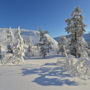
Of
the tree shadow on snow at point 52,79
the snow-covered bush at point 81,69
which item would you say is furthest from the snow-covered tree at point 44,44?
the snow-covered bush at point 81,69

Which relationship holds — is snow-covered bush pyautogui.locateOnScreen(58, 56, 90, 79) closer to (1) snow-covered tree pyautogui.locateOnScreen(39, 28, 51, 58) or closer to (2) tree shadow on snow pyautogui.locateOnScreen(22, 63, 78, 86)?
(2) tree shadow on snow pyautogui.locateOnScreen(22, 63, 78, 86)

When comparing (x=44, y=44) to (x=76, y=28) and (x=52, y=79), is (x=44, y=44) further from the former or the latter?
(x=52, y=79)

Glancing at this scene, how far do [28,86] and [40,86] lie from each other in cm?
62

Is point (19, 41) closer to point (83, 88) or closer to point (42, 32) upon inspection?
point (42, 32)

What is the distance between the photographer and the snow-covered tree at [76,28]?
15.5 meters

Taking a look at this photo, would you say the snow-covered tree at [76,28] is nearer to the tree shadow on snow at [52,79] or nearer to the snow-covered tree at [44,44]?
the tree shadow on snow at [52,79]

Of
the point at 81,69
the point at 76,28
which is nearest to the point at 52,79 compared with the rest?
the point at 81,69

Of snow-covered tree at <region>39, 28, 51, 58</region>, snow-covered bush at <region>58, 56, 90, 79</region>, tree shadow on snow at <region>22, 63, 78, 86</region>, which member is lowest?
tree shadow on snow at <region>22, 63, 78, 86</region>

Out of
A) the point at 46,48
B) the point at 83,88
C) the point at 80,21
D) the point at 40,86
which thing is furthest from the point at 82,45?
the point at 46,48

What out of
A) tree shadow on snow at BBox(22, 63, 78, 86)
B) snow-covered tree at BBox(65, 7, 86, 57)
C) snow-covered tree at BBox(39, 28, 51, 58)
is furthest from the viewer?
snow-covered tree at BBox(39, 28, 51, 58)

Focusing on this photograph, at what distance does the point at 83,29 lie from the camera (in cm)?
1573

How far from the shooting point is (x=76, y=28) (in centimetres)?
1566

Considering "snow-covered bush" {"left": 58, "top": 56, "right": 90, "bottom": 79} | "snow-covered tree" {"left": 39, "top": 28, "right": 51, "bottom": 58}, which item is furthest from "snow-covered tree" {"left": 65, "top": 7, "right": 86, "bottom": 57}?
"snow-covered tree" {"left": 39, "top": 28, "right": 51, "bottom": 58}

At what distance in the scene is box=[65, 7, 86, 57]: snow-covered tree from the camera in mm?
15504
